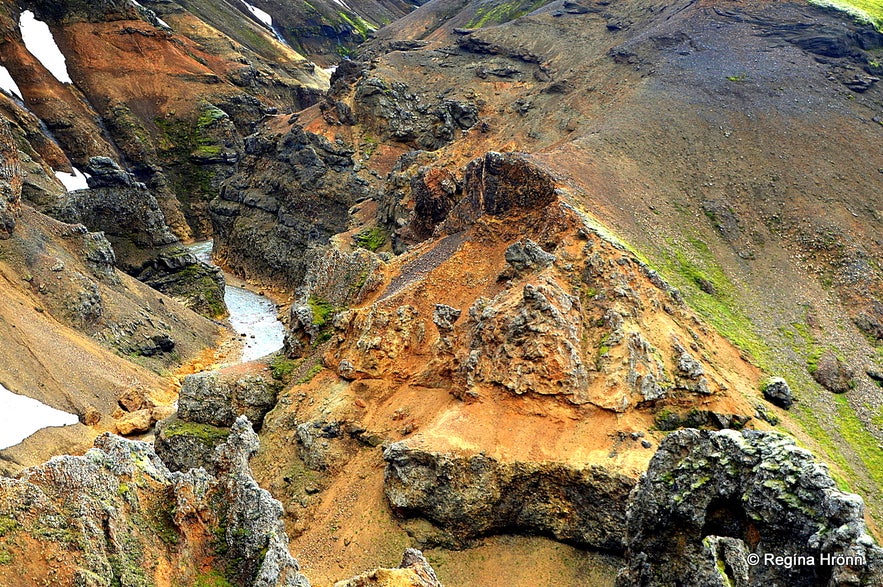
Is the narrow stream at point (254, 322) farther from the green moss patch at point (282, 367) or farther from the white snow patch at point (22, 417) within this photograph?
the white snow patch at point (22, 417)

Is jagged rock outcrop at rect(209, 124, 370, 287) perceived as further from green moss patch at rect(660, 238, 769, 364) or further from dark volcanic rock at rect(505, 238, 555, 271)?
dark volcanic rock at rect(505, 238, 555, 271)

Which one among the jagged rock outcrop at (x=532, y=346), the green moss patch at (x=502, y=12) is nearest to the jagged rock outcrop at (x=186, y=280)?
the jagged rock outcrop at (x=532, y=346)

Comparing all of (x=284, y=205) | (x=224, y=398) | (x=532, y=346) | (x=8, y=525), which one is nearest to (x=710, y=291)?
(x=532, y=346)

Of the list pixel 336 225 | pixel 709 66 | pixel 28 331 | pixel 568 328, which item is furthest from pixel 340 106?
pixel 568 328

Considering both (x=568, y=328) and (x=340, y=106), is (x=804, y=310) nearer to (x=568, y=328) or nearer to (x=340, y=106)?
(x=568, y=328)

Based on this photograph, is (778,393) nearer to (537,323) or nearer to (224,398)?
(537,323)

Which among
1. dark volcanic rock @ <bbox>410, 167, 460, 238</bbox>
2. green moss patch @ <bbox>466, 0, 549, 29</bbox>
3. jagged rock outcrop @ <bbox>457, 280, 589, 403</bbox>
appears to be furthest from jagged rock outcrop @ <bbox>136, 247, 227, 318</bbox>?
green moss patch @ <bbox>466, 0, 549, 29</bbox>
